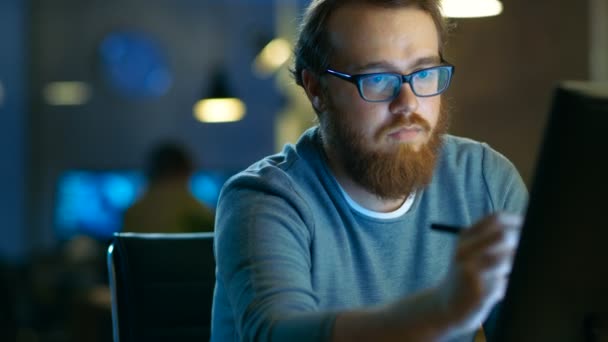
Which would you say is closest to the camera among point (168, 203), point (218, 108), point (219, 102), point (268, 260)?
point (268, 260)

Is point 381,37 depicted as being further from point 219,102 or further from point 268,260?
point 219,102

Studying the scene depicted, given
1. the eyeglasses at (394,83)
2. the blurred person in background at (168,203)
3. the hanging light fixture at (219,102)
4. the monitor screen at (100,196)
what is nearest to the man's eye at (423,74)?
the eyeglasses at (394,83)

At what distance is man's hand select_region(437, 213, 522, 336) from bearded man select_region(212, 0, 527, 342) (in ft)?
1.00

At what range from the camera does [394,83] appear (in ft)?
5.43

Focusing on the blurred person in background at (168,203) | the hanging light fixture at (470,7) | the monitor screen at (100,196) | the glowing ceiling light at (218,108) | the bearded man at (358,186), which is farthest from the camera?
the monitor screen at (100,196)

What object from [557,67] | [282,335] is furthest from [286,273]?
[557,67]

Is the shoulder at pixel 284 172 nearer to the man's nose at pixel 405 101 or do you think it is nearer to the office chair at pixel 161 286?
the man's nose at pixel 405 101

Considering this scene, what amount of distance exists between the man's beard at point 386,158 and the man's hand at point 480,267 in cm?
57

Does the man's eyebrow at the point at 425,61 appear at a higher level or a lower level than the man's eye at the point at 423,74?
higher

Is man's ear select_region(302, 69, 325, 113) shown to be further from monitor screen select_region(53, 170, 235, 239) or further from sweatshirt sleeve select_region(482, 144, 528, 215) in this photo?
monitor screen select_region(53, 170, 235, 239)

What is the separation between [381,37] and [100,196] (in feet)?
29.0

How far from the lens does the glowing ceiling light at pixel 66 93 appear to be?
438 inches

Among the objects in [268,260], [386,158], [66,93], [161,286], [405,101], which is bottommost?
[66,93]

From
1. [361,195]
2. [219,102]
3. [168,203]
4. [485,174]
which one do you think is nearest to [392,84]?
[361,195]
